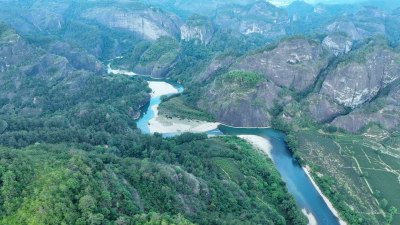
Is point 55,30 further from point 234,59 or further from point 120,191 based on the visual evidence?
point 120,191

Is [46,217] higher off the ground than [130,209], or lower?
higher

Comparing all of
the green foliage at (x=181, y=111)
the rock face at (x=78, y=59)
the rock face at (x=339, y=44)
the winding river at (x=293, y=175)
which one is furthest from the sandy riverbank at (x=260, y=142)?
the rock face at (x=78, y=59)

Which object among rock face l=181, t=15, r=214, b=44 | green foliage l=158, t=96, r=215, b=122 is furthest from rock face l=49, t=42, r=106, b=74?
rock face l=181, t=15, r=214, b=44

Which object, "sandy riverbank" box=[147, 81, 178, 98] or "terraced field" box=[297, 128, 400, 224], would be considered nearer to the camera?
"terraced field" box=[297, 128, 400, 224]

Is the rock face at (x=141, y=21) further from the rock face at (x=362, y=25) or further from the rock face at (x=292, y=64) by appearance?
the rock face at (x=292, y=64)

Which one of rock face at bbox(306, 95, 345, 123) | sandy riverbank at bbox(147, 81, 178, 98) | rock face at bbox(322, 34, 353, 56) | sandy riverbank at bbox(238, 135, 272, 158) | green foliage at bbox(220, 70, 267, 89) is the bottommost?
sandy riverbank at bbox(147, 81, 178, 98)

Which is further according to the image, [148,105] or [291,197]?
[148,105]

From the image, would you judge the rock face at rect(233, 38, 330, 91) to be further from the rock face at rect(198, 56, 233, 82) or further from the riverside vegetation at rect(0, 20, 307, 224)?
the riverside vegetation at rect(0, 20, 307, 224)

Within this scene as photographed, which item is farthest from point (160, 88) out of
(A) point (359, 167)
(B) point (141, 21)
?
(B) point (141, 21)

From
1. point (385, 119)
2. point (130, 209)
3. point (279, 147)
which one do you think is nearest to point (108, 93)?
point (279, 147)
